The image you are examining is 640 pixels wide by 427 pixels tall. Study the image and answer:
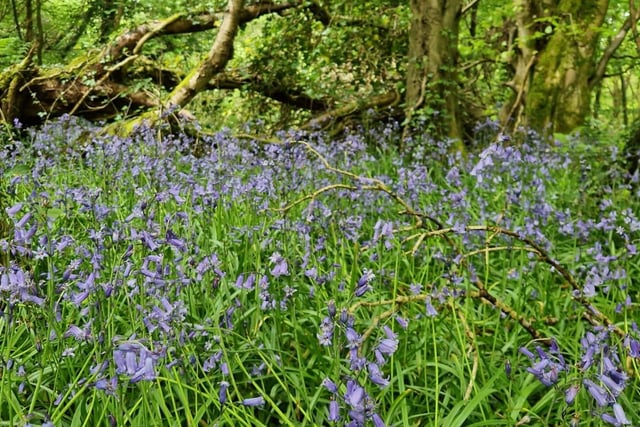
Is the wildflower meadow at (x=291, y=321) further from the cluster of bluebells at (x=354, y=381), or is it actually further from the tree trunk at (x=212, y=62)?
the tree trunk at (x=212, y=62)

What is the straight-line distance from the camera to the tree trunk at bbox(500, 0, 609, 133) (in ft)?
25.2

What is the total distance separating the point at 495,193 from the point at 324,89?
4676 millimetres

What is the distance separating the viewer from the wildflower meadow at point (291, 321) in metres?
1.65

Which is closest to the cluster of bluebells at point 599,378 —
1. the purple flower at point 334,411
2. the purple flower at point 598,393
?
the purple flower at point 598,393

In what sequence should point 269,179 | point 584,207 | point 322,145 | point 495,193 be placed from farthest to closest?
point 322,145
point 495,193
point 584,207
point 269,179

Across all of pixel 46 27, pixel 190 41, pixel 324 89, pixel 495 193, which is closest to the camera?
pixel 495 193

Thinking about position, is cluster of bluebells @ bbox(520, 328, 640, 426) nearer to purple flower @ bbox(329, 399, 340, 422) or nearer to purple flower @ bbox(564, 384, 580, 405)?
purple flower @ bbox(564, 384, 580, 405)

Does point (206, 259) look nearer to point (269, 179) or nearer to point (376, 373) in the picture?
point (376, 373)

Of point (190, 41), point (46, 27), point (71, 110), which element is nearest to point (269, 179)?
point (71, 110)

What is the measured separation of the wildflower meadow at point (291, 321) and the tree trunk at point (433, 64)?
3141 mm

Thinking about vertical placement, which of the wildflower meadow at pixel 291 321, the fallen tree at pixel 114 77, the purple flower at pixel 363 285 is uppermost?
the fallen tree at pixel 114 77

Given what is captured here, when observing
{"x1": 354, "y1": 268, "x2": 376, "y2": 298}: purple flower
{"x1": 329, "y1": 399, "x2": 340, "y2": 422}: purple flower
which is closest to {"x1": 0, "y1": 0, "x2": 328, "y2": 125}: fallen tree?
{"x1": 354, "y1": 268, "x2": 376, "y2": 298}: purple flower

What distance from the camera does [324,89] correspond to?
30.5 feet

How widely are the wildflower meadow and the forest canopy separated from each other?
372cm
